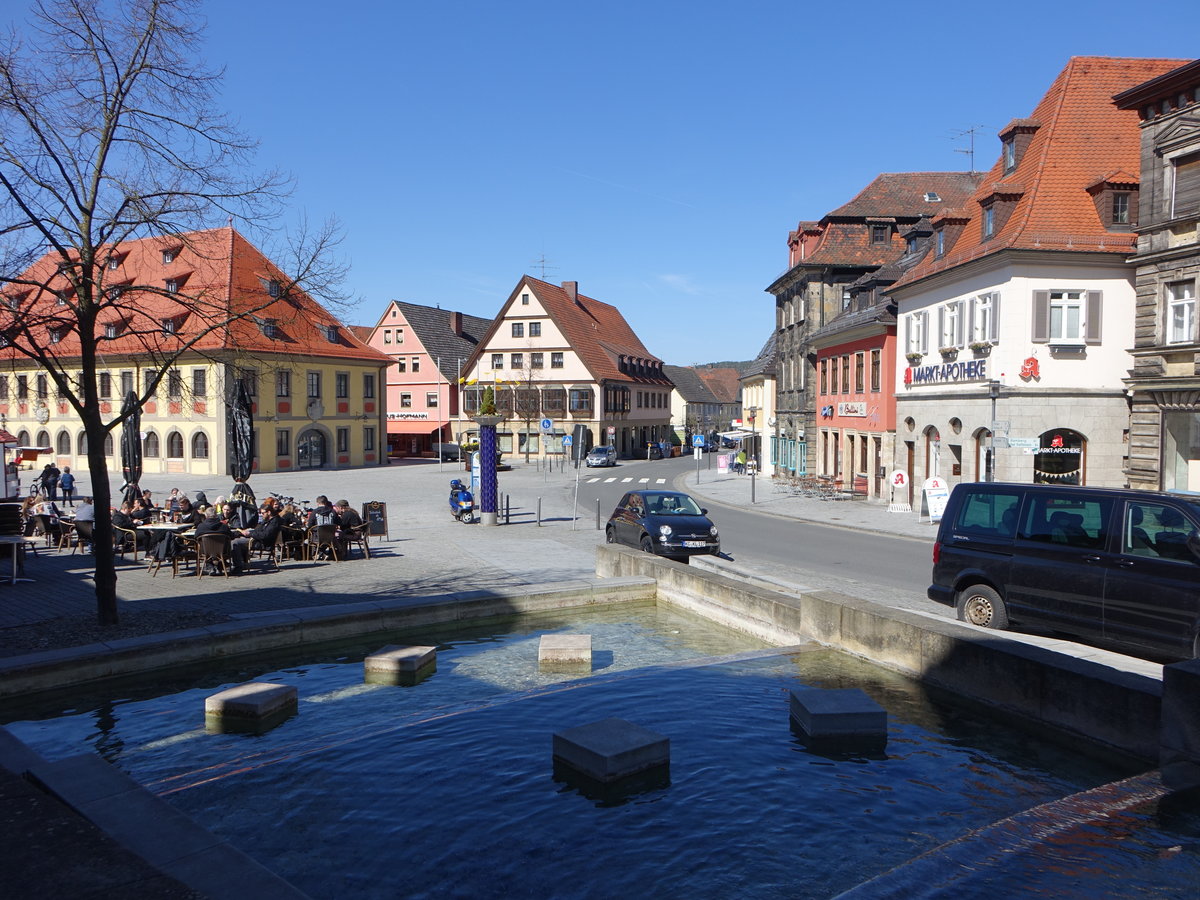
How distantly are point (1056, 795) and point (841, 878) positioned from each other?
2.23 m

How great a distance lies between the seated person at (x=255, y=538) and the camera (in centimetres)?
1620

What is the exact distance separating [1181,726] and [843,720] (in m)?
2.36

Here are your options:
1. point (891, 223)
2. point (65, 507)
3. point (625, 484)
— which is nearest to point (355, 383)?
point (625, 484)

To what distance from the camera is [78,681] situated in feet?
30.6

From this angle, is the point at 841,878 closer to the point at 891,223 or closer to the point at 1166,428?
the point at 1166,428

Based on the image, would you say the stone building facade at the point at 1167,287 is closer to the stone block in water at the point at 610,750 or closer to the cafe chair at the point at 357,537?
the cafe chair at the point at 357,537

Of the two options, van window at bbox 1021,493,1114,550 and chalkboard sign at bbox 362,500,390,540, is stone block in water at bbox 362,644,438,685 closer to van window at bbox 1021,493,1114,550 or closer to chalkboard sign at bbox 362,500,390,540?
van window at bbox 1021,493,1114,550

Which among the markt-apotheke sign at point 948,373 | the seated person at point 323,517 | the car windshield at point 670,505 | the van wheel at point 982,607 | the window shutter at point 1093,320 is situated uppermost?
the window shutter at point 1093,320

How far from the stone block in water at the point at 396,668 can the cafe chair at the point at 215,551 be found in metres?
7.02

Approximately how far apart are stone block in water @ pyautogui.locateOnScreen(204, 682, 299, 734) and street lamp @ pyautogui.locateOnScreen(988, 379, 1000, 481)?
20.4m

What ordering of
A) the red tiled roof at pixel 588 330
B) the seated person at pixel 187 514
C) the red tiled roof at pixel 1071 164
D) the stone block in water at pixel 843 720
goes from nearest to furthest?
the stone block in water at pixel 843 720 < the seated person at pixel 187 514 < the red tiled roof at pixel 1071 164 < the red tiled roof at pixel 588 330

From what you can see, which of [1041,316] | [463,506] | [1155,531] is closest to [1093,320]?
[1041,316]

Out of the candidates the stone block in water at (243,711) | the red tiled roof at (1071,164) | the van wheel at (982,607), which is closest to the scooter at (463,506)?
the red tiled roof at (1071,164)

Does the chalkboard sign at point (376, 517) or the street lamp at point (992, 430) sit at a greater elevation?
the street lamp at point (992, 430)
